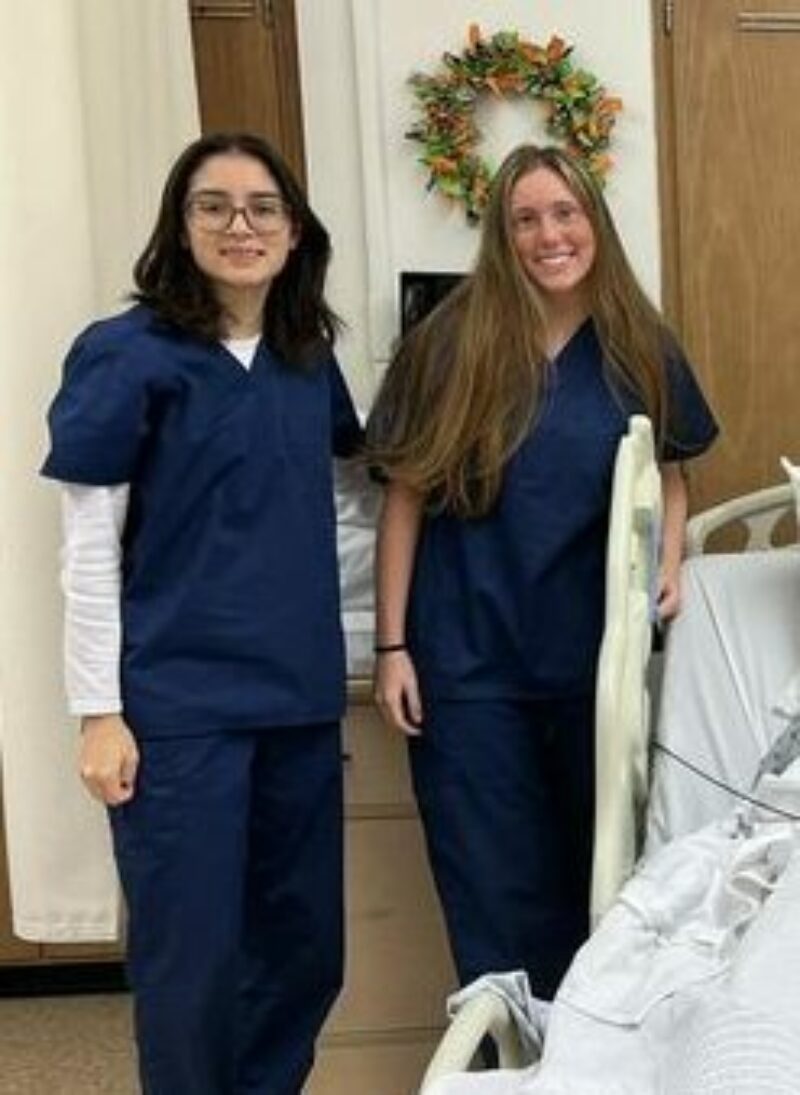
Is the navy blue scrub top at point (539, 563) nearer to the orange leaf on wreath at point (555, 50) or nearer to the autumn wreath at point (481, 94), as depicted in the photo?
the autumn wreath at point (481, 94)

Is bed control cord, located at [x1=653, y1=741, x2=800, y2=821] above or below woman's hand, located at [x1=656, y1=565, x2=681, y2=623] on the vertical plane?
below

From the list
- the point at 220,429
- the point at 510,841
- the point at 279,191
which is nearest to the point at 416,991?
the point at 510,841

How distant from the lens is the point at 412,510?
5.69ft

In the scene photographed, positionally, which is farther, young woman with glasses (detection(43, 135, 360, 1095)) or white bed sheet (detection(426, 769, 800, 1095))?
Result: young woman with glasses (detection(43, 135, 360, 1095))

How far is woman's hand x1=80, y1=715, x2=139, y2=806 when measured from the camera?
1564 mm

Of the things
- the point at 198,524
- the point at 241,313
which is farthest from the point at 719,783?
the point at 241,313

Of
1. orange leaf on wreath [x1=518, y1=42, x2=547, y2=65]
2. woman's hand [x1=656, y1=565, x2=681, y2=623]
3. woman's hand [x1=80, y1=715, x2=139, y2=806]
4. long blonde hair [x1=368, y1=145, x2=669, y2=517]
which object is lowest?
woman's hand [x1=80, y1=715, x2=139, y2=806]

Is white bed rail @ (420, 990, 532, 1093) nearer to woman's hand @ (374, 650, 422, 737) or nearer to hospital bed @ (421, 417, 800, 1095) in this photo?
hospital bed @ (421, 417, 800, 1095)

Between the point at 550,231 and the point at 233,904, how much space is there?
2.85ft

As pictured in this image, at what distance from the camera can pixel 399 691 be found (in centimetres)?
172

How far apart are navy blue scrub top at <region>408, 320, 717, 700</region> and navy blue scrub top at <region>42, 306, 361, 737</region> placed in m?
0.19

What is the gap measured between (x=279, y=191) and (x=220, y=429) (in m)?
0.28

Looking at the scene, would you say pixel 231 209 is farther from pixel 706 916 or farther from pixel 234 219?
pixel 706 916

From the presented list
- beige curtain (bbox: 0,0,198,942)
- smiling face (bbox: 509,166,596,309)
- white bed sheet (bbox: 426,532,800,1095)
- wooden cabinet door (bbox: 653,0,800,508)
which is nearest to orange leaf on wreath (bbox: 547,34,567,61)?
wooden cabinet door (bbox: 653,0,800,508)
